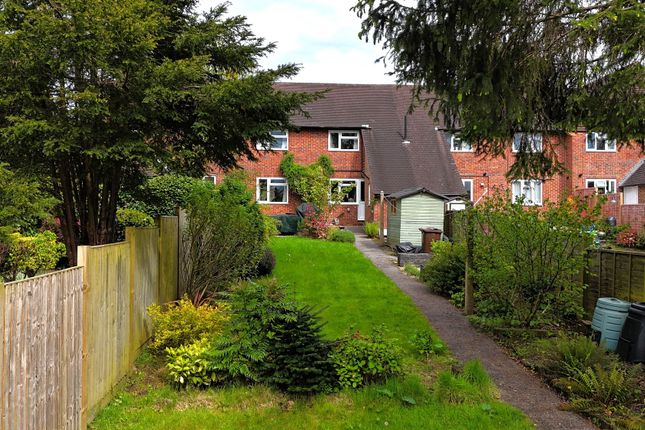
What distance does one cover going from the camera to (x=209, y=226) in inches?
336

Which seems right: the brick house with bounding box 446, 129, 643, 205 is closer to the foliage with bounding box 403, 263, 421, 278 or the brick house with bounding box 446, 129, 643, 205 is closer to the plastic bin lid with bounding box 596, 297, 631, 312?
the foliage with bounding box 403, 263, 421, 278

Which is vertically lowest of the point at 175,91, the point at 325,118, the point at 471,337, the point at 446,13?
the point at 471,337

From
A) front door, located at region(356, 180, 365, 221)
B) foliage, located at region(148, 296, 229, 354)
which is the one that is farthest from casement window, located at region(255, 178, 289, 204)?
foliage, located at region(148, 296, 229, 354)

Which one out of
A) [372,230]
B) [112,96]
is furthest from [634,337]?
[372,230]

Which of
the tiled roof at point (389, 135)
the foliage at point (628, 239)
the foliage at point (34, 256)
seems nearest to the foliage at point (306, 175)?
the tiled roof at point (389, 135)

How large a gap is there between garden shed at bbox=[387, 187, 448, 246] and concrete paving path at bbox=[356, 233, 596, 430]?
251 inches

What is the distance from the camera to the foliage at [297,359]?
5215 millimetres

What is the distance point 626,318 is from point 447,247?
542 cm

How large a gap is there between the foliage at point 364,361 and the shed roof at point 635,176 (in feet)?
83.7

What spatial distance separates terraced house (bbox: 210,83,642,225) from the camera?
25.6 meters

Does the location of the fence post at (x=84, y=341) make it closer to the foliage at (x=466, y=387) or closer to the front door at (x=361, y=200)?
the foliage at (x=466, y=387)

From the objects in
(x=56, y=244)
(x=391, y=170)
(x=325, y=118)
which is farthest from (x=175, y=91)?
(x=325, y=118)

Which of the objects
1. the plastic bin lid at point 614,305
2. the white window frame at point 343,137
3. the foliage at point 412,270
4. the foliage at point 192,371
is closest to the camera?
the foliage at point 192,371

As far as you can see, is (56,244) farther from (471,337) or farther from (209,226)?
(471,337)
